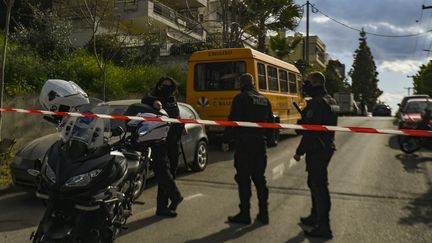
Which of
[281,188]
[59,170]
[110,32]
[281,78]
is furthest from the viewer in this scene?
[110,32]

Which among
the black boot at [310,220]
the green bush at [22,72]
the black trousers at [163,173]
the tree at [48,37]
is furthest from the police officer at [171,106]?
the tree at [48,37]

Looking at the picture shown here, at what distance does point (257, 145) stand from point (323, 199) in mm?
989

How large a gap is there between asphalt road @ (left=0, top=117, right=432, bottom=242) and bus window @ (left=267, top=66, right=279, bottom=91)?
346cm

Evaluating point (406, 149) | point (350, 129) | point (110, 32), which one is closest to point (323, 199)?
point (350, 129)

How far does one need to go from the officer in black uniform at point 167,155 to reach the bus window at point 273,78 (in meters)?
7.37

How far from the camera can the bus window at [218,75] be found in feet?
40.5

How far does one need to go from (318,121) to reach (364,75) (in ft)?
287

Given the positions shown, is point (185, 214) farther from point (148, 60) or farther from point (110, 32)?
point (148, 60)

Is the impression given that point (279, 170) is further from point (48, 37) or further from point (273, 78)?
point (48, 37)

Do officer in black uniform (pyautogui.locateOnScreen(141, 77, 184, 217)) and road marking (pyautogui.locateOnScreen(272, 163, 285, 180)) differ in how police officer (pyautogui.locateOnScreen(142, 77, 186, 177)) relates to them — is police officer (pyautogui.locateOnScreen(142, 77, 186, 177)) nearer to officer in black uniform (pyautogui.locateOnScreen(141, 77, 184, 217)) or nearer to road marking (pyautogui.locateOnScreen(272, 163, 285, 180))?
officer in black uniform (pyautogui.locateOnScreen(141, 77, 184, 217))

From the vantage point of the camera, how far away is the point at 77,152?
3.60m

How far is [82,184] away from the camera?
348 centimetres

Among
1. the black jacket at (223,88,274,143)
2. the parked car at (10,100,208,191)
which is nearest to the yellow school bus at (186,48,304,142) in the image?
the parked car at (10,100,208,191)

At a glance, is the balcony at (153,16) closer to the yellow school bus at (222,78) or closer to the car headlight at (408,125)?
the yellow school bus at (222,78)
